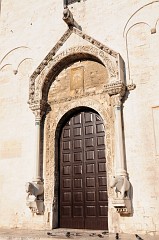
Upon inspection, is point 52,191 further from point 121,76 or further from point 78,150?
point 121,76

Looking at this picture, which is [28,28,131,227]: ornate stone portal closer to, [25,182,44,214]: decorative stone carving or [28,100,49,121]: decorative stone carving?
[28,100,49,121]: decorative stone carving

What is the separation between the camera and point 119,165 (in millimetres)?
6660

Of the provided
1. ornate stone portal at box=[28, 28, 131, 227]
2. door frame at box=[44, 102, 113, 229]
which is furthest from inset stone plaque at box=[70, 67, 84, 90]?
door frame at box=[44, 102, 113, 229]

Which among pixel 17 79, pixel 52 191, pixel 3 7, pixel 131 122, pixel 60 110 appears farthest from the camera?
pixel 3 7

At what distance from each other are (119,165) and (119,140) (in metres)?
0.63

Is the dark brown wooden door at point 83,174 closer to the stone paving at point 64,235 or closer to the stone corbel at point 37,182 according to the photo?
the stone paving at point 64,235

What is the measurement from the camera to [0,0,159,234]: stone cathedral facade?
6617 mm

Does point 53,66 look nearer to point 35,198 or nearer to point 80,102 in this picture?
point 80,102

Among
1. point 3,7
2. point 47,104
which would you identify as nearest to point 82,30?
point 47,104

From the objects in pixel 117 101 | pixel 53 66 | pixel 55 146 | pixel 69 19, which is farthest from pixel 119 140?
pixel 69 19

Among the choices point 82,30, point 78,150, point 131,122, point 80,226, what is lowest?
point 80,226

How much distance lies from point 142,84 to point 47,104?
303 centimetres

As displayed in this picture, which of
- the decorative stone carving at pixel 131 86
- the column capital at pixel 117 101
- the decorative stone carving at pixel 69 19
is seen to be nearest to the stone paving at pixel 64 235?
the column capital at pixel 117 101

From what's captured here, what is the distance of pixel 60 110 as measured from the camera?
26.7ft
